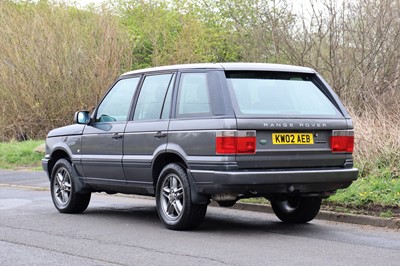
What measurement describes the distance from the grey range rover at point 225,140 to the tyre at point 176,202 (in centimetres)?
1

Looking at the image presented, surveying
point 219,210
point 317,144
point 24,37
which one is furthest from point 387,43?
point 24,37

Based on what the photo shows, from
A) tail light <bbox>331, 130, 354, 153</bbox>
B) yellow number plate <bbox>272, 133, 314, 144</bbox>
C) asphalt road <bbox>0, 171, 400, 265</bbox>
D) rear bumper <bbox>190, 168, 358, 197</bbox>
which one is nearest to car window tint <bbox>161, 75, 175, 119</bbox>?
rear bumper <bbox>190, 168, 358, 197</bbox>

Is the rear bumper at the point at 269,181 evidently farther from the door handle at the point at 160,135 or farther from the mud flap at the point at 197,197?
the door handle at the point at 160,135

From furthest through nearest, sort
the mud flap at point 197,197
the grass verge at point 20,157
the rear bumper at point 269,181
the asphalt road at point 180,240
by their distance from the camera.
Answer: the grass verge at point 20,157, the mud flap at point 197,197, the rear bumper at point 269,181, the asphalt road at point 180,240

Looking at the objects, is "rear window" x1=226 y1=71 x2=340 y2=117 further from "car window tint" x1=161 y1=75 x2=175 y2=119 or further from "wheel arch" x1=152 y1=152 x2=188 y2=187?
"wheel arch" x1=152 y1=152 x2=188 y2=187

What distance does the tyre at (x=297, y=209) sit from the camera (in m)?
10.4

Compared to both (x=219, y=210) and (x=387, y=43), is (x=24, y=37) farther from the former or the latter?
(x=219, y=210)

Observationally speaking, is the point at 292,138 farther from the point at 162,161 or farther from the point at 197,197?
the point at 162,161

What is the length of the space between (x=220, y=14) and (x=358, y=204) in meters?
34.4

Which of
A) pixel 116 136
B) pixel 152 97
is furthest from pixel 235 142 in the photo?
pixel 116 136

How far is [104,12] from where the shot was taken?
26.9 metres

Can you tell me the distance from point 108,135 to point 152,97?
2.92 ft

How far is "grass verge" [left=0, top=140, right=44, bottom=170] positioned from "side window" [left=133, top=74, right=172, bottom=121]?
418 inches

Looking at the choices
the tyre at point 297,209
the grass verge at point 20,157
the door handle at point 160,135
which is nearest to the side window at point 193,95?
the door handle at point 160,135
